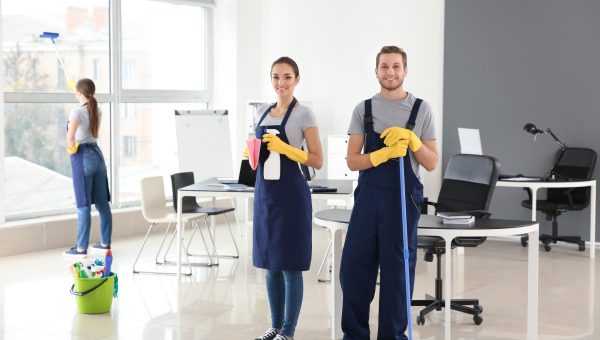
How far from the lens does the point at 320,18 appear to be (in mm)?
10414

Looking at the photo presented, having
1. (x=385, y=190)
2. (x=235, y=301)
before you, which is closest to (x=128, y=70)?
(x=235, y=301)

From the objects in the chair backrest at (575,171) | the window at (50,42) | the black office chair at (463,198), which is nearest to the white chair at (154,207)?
the window at (50,42)

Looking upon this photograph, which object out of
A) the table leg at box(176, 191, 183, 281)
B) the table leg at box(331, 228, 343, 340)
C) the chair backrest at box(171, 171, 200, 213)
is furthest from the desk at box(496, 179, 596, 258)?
the table leg at box(331, 228, 343, 340)

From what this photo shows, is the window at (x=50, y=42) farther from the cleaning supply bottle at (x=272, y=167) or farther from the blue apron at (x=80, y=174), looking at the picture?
the cleaning supply bottle at (x=272, y=167)

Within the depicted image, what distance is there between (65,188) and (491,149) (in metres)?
4.51

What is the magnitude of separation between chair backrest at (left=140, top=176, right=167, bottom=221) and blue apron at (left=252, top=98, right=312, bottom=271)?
2.80m

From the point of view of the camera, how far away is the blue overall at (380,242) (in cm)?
444

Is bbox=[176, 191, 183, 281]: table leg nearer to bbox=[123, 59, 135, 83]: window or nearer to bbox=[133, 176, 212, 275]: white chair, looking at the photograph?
bbox=[133, 176, 212, 275]: white chair

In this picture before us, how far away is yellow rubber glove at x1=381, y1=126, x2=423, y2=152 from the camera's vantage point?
4320mm

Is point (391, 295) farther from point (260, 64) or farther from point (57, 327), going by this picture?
point (260, 64)

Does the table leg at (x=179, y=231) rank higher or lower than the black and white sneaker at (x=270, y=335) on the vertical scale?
higher

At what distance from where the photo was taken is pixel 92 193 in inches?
323

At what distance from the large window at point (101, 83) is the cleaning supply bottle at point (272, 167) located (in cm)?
397

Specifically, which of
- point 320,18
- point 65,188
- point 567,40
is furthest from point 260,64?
point 567,40
